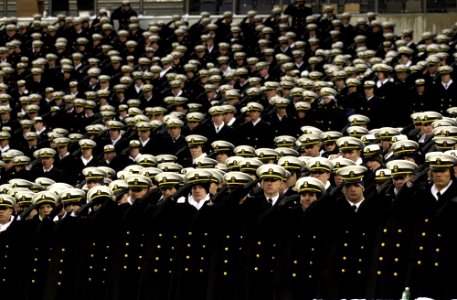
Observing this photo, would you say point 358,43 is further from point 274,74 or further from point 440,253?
point 440,253

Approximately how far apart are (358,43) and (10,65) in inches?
303

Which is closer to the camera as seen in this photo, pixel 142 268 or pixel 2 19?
pixel 142 268

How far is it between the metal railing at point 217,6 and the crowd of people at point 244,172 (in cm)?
190

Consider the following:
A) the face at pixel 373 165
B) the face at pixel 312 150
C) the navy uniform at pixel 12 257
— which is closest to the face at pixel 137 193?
the navy uniform at pixel 12 257

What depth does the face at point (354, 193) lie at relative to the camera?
567 inches

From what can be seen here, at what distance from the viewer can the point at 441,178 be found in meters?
13.8

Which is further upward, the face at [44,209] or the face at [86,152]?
the face at [44,209]

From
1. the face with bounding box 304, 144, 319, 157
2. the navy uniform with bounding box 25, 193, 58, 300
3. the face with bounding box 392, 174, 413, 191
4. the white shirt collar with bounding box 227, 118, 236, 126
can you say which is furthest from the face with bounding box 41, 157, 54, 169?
the face with bounding box 392, 174, 413, 191

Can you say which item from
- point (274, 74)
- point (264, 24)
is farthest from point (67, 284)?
point (264, 24)

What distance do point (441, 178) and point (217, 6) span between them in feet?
60.9

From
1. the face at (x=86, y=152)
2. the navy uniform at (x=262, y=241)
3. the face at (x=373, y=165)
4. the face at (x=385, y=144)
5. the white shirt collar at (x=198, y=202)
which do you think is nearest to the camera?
the navy uniform at (x=262, y=241)

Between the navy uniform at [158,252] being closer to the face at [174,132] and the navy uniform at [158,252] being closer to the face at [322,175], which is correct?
the face at [322,175]

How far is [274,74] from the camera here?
2564 centimetres

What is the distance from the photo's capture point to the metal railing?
29.7 m
